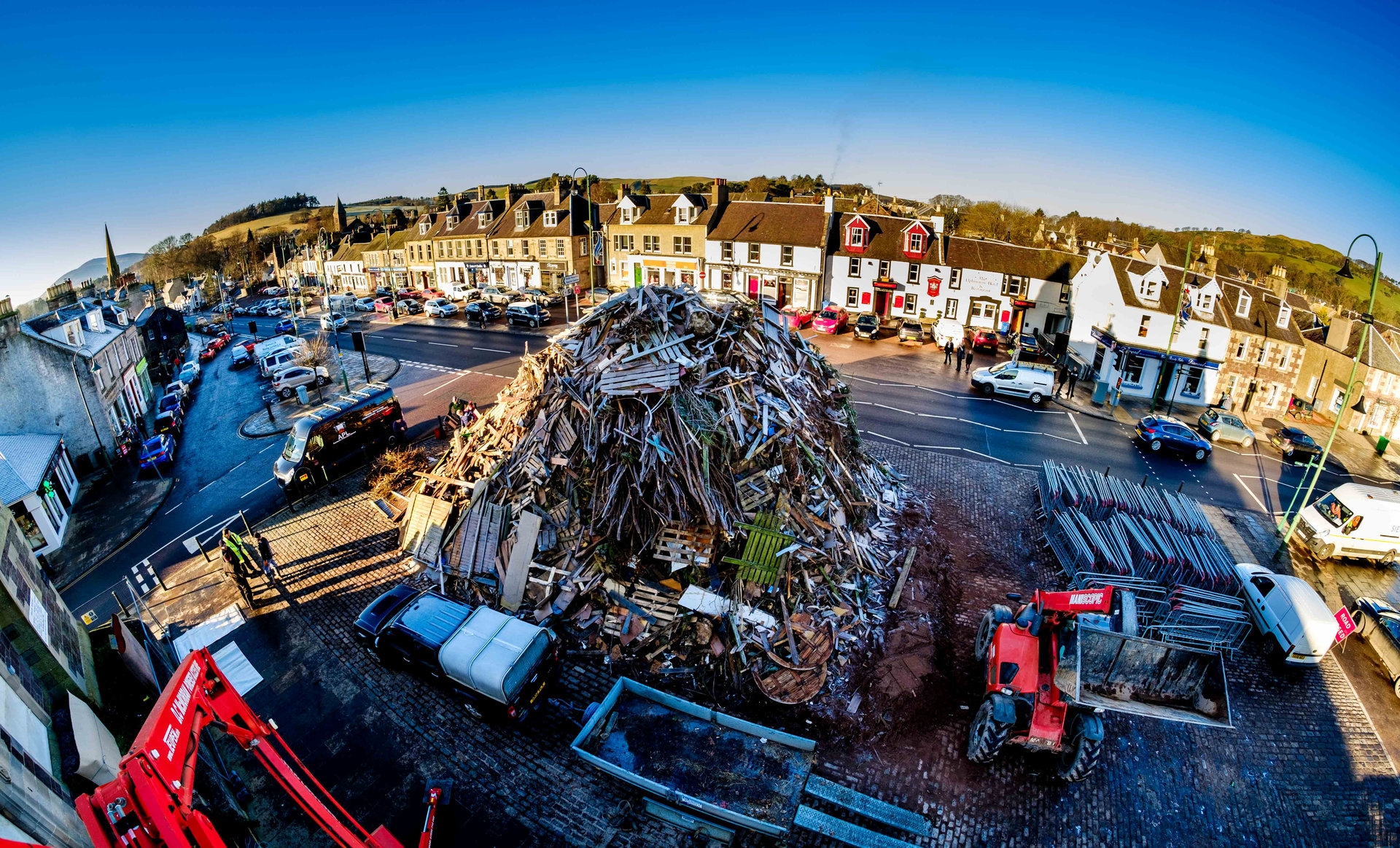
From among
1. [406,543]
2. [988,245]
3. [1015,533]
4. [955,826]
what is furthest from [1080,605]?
[988,245]

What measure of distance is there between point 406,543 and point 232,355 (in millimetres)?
37225

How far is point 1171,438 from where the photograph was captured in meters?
23.3

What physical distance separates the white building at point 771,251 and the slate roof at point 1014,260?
A: 932cm

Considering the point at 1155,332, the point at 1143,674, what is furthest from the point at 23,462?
the point at 1155,332

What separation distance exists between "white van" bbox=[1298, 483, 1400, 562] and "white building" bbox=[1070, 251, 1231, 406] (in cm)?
1297

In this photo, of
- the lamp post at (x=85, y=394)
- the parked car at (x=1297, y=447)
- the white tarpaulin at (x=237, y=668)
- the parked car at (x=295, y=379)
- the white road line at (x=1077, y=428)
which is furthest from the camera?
the parked car at (x=295, y=379)

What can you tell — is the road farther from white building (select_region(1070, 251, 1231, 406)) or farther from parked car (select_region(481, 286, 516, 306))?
parked car (select_region(481, 286, 516, 306))

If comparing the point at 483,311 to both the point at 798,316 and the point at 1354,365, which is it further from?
the point at 1354,365

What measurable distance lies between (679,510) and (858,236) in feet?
117

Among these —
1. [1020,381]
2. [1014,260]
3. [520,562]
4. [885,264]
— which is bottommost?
[520,562]

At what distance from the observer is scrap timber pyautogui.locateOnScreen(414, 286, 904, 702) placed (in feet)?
41.9

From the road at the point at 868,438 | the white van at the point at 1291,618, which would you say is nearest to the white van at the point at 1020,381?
the road at the point at 868,438

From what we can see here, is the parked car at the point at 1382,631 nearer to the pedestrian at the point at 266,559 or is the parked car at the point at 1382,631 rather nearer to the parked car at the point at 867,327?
the pedestrian at the point at 266,559

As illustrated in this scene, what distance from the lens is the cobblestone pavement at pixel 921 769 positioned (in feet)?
31.6
